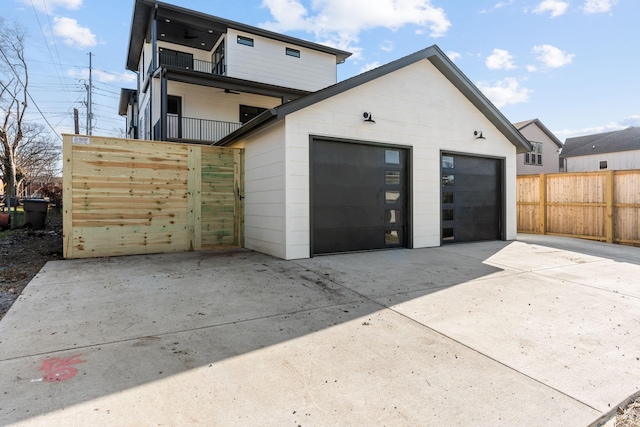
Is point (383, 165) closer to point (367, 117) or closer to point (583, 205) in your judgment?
point (367, 117)

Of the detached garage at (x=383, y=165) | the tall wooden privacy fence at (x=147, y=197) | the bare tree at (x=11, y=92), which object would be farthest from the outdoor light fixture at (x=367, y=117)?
the bare tree at (x=11, y=92)

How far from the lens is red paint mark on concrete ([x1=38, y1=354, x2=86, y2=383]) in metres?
2.16

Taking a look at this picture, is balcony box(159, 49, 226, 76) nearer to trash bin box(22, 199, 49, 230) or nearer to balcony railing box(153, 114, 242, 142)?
balcony railing box(153, 114, 242, 142)

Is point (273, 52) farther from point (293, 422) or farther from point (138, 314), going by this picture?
point (293, 422)

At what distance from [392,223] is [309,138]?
9.15 ft

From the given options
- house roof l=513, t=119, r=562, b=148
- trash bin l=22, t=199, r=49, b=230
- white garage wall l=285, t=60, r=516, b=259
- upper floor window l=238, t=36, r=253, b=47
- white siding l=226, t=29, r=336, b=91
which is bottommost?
trash bin l=22, t=199, r=49, b=230

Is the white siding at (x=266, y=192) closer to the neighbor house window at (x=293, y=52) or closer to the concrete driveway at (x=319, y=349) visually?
the concrete driveway at (x=319, y=349)

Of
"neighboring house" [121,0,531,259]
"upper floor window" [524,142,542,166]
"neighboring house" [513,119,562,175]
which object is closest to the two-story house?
"neighboring house" [121,0,531,259]

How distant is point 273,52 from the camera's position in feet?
49.1

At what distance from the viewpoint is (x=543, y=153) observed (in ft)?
75.6

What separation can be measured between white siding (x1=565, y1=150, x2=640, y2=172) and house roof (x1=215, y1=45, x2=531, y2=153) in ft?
73.4

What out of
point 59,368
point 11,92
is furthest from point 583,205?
point 11,92

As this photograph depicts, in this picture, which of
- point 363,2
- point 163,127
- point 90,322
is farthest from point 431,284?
point 163,127

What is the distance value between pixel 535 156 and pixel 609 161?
379 inches
